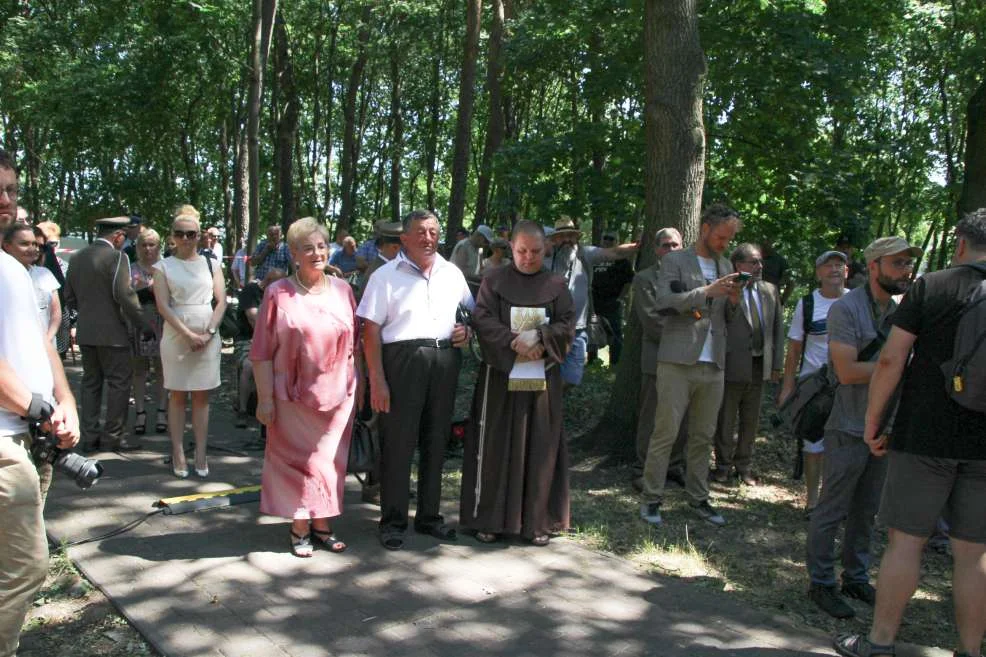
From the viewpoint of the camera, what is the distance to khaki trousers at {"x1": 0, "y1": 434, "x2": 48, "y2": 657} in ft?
10.3

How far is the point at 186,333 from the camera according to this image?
6562mm

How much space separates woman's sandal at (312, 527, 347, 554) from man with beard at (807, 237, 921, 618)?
2734 millimetres

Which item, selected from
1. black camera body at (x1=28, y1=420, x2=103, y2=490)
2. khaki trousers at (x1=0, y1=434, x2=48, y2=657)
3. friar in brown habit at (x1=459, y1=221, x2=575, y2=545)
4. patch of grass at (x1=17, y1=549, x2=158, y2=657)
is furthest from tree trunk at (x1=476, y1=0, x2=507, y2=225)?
khaki trousers at (x1=0, y1=434, x2=48, y2=657)

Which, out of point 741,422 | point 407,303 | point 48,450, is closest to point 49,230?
point 407,303

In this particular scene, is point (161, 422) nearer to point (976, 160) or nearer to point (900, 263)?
point (900, 263)

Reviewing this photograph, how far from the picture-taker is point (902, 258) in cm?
448

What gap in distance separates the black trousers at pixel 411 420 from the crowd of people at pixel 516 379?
0.5 inches

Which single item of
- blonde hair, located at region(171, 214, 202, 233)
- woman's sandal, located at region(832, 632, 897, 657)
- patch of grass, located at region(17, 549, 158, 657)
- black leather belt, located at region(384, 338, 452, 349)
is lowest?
patch of grass, located at region(17, 549, 158, 657)

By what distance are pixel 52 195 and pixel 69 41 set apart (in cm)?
1594

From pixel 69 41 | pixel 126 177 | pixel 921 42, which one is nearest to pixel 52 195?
pixel 126 177

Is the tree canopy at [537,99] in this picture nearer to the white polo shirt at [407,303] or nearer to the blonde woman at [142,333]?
the white polo shirt at [407,303]

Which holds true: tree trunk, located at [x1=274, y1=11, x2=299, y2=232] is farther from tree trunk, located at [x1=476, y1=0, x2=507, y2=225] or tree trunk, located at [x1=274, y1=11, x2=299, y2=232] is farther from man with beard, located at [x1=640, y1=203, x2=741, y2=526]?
man with beard, located at [x1=640, y1=203, x2=741, y2=526]

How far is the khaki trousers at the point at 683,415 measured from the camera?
19.7 feet

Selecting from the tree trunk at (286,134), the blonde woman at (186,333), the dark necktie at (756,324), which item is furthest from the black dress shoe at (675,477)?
the tree trunk at (286,134)
